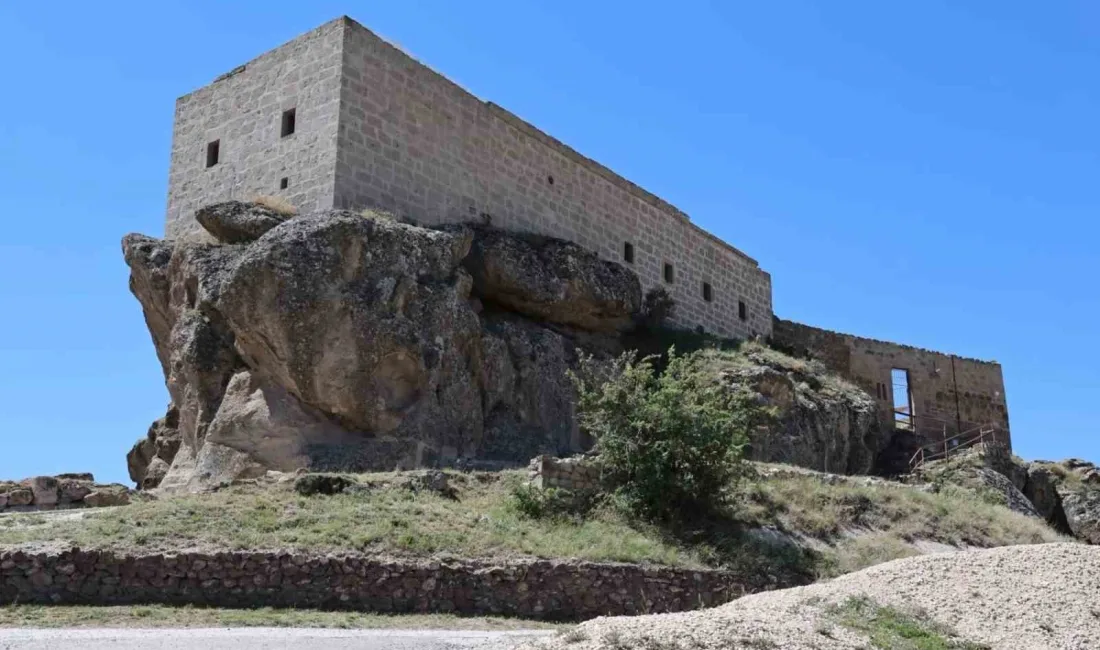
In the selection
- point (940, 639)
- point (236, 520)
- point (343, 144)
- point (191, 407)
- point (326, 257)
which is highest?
point (343, 144)

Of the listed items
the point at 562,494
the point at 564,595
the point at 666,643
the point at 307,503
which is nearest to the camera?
the point at 666,643

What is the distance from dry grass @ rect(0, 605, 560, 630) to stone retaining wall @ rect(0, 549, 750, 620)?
0.37 meters

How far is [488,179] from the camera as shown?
1080 inches

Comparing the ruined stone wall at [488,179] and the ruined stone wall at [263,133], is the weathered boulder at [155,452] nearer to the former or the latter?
the ruined stone wall at [263,133]

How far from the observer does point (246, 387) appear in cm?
2220

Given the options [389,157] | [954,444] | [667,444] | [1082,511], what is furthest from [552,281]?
[954,444]

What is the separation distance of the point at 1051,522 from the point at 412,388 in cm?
1748

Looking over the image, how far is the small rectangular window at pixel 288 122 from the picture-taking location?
25.0m

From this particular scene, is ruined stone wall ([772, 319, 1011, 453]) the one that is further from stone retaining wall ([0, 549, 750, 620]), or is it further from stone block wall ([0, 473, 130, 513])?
stone block wall ([0, 473, 130, 513])

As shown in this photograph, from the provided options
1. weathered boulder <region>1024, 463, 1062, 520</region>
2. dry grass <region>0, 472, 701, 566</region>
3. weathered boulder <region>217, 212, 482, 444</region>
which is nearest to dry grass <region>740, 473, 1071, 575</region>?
dry grass <region>0, 472, 701, 566</region>

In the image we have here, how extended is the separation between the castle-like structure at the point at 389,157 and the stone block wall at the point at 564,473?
736 cm

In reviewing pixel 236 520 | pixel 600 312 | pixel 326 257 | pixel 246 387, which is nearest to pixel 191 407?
pixel 246 387

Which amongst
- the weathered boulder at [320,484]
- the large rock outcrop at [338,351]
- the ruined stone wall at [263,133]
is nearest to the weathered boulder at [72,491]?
the large rock outcrop at [338,351]

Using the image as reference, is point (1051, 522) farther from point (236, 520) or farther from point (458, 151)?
point (236, 520)
